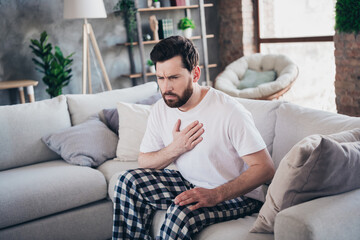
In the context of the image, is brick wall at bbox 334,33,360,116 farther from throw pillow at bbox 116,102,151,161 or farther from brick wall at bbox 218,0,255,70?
throw pillow at bbox 116,102,151,161

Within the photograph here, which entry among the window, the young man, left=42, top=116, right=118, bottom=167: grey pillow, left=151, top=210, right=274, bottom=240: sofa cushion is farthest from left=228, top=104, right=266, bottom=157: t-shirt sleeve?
the window

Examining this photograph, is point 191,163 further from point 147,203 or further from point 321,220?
point 321,220

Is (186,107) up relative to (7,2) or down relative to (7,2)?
down

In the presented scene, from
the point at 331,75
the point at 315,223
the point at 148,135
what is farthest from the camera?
the point at 331,75

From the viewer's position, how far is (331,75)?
4.61m

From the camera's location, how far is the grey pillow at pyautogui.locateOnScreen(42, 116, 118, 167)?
2.69m

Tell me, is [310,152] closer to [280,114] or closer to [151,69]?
[280,114]

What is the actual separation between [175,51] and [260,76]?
3.11 m

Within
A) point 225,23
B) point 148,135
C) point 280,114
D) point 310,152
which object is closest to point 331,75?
point 225,23

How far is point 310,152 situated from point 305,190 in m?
0.12

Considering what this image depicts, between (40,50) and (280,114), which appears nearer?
(280,114)

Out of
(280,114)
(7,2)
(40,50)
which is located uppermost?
(7,2)

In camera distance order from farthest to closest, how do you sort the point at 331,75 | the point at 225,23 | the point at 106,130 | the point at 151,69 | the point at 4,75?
the point at 225,23 → the point at 151,69 → the point at 4,75 → the point at 331,75 → the point at 106,130

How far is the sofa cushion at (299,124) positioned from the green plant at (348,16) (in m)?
2.17
